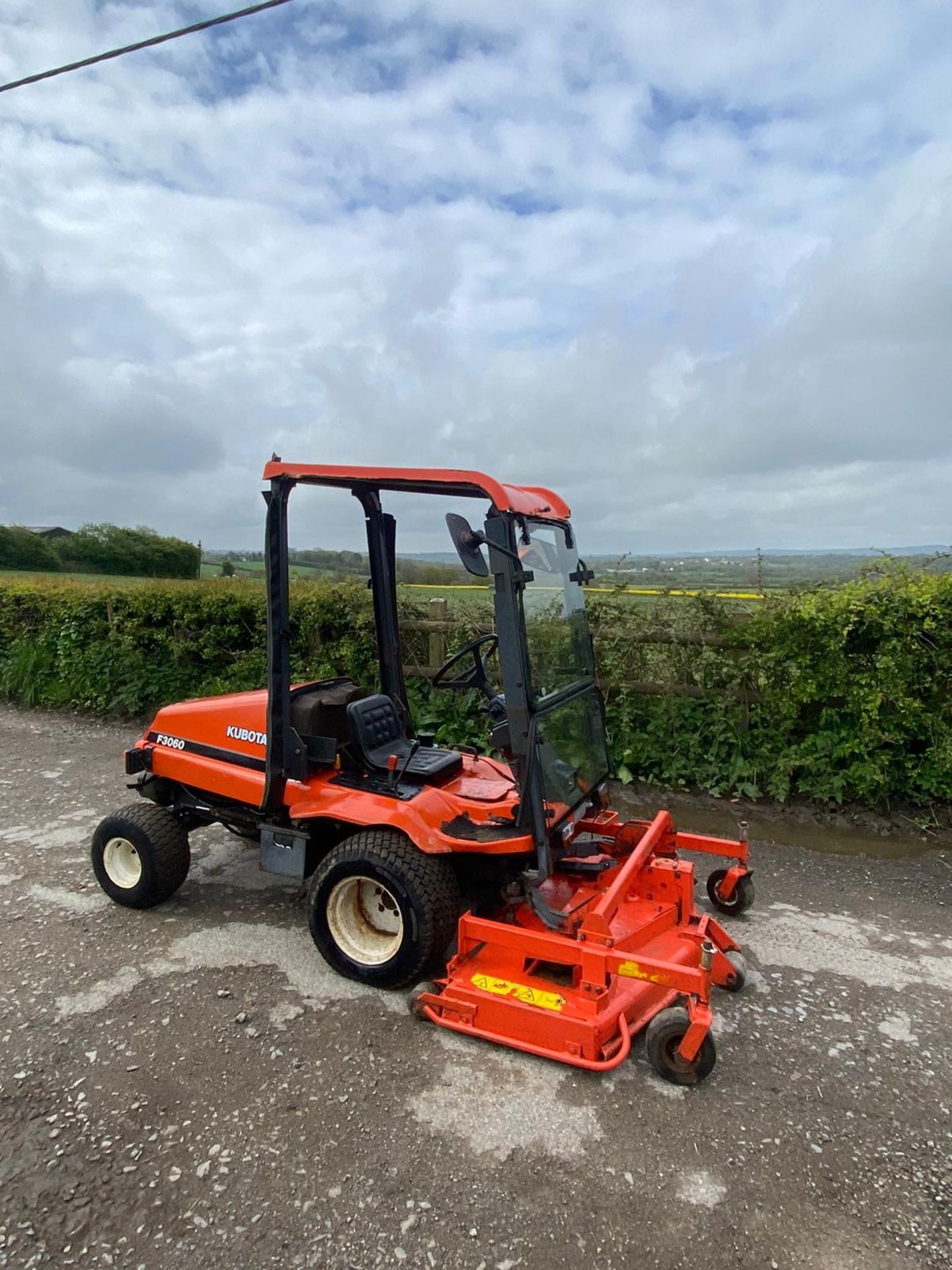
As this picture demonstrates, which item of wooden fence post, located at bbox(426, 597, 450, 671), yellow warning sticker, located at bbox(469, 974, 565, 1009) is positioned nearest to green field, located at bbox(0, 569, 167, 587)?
wooden fence post, located at bbox(426, 597, 450, 671)

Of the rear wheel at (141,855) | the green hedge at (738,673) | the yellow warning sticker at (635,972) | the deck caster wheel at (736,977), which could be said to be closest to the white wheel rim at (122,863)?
the rear wheel at (141,855)

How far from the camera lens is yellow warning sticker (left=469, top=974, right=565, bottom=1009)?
3055mm

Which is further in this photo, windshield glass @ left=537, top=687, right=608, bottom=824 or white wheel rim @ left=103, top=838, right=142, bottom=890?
white wheel rim @ left=103, top=838, right=142, bottom=890

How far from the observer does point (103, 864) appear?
14.2 ft

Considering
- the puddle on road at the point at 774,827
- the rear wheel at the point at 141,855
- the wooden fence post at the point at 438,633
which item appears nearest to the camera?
the rear wheel at the point at 141,855

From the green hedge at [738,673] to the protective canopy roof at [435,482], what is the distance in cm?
134

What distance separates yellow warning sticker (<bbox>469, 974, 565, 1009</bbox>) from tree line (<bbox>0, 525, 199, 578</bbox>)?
835 centimetres

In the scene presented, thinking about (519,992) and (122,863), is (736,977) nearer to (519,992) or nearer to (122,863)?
(519,992)

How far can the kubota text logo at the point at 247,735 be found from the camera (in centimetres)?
404

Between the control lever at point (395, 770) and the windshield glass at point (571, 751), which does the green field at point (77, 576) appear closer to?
the control lever at point (395, 770)

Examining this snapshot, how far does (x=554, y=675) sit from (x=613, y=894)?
1093 mm

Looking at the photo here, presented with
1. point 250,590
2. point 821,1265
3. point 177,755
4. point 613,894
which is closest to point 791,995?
point 613,894

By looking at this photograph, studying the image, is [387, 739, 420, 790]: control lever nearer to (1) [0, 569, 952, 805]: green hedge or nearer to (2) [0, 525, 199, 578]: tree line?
(1) [0, 569, 952, 805]: green hedge

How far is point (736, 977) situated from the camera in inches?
139
